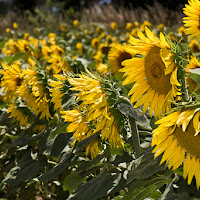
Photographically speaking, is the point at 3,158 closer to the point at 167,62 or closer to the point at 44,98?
the point at 44,98

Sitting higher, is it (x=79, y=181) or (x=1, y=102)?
(x=1, y=102)

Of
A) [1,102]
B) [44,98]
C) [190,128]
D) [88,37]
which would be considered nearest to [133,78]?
[190,128]

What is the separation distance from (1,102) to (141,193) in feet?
4.35

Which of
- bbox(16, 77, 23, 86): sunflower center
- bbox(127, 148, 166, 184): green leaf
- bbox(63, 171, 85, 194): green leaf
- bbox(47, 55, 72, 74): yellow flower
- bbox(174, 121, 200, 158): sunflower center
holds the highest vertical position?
bbox(16, 77, 23, 86): sunflower center

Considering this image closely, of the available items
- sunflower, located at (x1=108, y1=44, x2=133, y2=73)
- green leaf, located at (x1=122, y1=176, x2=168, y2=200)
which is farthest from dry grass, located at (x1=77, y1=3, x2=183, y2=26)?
green leaf, located at (x1=122, y1=176, x2=168, y2=200)

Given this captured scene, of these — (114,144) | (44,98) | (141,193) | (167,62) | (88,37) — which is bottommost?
(88,37)

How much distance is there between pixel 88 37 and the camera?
5.59 metres

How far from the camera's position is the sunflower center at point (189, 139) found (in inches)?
34.3

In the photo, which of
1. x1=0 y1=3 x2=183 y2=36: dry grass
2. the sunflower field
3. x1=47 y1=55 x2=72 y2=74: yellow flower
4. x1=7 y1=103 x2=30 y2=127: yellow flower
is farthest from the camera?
x1=0 y1=3 x2=183 y2=36: dry grass

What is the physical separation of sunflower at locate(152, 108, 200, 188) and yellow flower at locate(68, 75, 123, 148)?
22cm

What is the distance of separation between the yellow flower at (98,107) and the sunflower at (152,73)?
0.09 metres

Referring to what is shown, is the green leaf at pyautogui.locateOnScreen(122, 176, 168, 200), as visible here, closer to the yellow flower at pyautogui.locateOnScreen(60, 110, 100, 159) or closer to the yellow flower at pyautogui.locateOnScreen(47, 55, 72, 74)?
the yellow flower at pyautogui.locateOnScreen(60, 110, 100, 159)

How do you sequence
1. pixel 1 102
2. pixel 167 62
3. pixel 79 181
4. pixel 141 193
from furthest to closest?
pixel 1 102 < pixel 79 181 < pixel 141 193 < pixel 167 62

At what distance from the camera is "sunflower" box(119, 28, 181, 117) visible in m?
1.00
